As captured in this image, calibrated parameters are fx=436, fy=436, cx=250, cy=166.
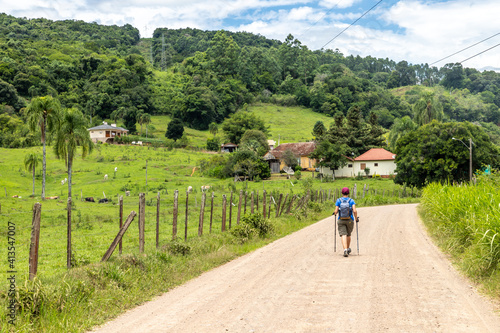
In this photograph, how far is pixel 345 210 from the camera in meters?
12.1

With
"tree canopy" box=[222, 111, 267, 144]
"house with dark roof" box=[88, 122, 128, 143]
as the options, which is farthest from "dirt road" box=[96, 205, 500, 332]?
"house with dark roof" box=[88, 122, 128, 143]

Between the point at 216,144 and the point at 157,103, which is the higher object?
the point at 157,103

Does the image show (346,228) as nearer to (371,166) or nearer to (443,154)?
(443,154)

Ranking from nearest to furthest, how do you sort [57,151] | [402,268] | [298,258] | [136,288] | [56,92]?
[136,288] → [402,268] → [298,258] → [57,151] → [56,92]

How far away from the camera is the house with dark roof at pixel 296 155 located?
2790 inches

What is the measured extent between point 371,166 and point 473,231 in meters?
59.3

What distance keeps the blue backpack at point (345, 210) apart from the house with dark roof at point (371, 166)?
186ft

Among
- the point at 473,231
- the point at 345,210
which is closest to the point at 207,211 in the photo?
the point at 345,210

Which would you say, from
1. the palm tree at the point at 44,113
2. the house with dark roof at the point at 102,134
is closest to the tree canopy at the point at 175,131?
the house with dark roof at the point at 102,134

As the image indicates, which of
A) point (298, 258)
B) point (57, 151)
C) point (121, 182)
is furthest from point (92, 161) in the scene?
point (298, 258)

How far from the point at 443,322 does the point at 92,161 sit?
205 ft

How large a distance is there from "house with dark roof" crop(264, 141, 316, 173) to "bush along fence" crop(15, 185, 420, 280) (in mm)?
21270

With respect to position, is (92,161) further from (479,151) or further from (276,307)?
(276,307)

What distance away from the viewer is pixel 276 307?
6.95m
